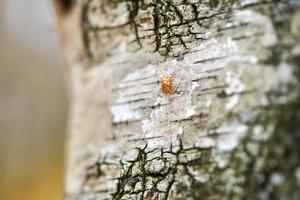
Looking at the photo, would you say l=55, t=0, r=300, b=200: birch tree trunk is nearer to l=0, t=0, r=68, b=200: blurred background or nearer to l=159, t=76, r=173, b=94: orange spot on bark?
l=159, t=76, r=173, b=94: orange spot on bark

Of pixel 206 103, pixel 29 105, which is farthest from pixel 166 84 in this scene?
pixel 29 105

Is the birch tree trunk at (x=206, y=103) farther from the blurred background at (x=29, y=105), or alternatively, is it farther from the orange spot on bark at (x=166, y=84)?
the blurred background at (x=29, y=105)

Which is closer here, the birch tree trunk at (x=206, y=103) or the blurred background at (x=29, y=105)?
the birch tree trunk at (x=206, y=103)

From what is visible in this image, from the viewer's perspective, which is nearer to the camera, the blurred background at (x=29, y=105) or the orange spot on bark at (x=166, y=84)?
the orange spot on bark at (x=166, y=84)

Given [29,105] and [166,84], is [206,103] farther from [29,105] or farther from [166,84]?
[29,105]

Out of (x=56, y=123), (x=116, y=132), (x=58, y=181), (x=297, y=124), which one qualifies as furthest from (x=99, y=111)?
(x=56, y=123)

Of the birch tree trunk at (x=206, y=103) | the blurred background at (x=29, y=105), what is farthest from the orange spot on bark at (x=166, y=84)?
the blurred background at (x=29, y=105)
